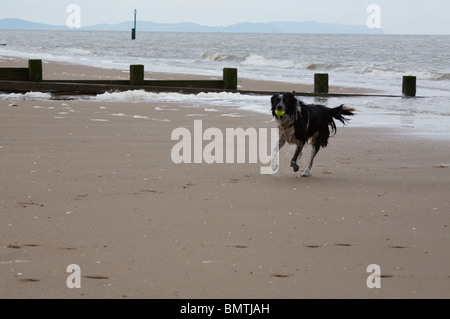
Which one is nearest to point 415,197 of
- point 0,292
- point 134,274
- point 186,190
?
point 186,190

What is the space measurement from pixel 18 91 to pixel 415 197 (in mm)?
13066

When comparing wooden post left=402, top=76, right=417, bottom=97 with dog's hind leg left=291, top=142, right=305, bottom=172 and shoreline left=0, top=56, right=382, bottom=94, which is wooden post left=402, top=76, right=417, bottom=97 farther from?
dog's hind leg left=291, top=142, right=305, bottom=172

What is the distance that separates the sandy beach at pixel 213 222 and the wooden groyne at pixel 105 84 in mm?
7639

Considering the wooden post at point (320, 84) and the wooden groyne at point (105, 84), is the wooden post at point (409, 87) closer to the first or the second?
the wooden groyne at point (105, 84)

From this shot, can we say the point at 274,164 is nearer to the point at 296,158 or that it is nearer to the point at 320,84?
the point at 296,158

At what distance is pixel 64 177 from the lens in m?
8.12

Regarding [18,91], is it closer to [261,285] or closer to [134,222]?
[134,222]

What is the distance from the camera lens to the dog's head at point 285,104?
28.3 feet

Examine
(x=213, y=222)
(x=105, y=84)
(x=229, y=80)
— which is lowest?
(x=213, y=222)

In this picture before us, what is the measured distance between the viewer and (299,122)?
8.86 meters

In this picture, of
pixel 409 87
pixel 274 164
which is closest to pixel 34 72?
pixel 409 87

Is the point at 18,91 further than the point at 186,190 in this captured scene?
Yes

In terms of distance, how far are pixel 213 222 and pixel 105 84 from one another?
519 inches
